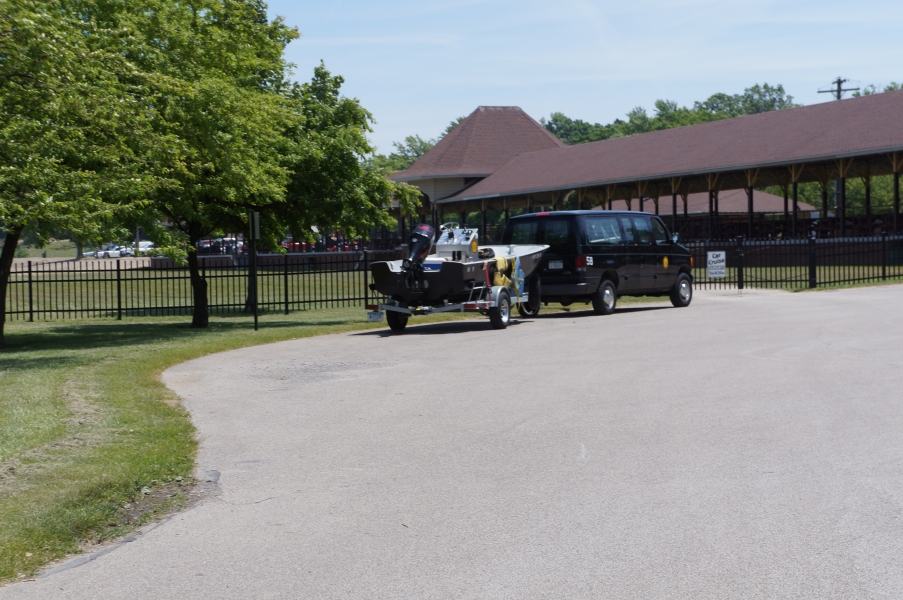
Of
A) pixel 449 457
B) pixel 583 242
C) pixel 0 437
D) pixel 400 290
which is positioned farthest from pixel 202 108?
pixel 449 457

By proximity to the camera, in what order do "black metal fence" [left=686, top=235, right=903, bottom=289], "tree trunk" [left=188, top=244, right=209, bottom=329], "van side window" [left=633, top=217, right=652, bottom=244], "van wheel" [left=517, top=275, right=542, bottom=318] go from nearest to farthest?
"van wheel" [left=517, top=275, right=542, bottom=318] < "van side window" [left=633, top=217, right=652, bottom=244] < "tree trunk" [left=188, top=244, right=209, bottom=329] < "black metal fence" [left=686, top=235, right=903, bottom=289]

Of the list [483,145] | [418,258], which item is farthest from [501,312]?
[483,145]

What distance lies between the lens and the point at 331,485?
7328 mm

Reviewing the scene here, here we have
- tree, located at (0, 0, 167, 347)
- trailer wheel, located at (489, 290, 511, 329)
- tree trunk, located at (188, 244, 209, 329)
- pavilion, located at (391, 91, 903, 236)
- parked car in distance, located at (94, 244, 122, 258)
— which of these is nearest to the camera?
tree, located at (0, 0, 167, 347)

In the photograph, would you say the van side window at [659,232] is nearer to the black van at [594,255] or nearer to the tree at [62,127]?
the black van at [594,255]

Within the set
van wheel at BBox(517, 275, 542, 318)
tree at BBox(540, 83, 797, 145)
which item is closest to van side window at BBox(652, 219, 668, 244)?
van wheel at BBox(517, 275, 542, 318)

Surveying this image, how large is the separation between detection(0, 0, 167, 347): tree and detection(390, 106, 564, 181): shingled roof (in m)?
48.8

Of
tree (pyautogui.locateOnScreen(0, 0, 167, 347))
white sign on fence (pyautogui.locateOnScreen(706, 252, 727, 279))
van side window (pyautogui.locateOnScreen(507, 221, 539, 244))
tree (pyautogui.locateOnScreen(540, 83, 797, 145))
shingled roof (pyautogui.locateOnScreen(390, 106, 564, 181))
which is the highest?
tree (pyautogui.locateOnScreen(540, 83, 797, 145))

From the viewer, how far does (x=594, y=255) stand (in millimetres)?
21812

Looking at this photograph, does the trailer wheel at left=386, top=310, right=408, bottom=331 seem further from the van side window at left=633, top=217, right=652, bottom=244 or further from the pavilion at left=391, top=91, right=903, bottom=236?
the pavilion at left=391, top=91, right=903, bottom=236

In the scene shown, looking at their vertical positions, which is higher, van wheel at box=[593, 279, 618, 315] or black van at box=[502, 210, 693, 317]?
black van at box=[502, 210, 693, 317]

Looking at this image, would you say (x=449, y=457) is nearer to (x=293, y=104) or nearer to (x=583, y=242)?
(x=583, y=242)

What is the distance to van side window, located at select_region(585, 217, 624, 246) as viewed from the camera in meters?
21.8

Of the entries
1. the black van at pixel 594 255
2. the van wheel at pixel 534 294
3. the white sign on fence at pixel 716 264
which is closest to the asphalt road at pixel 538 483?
the van wheel at pixel 534 294
